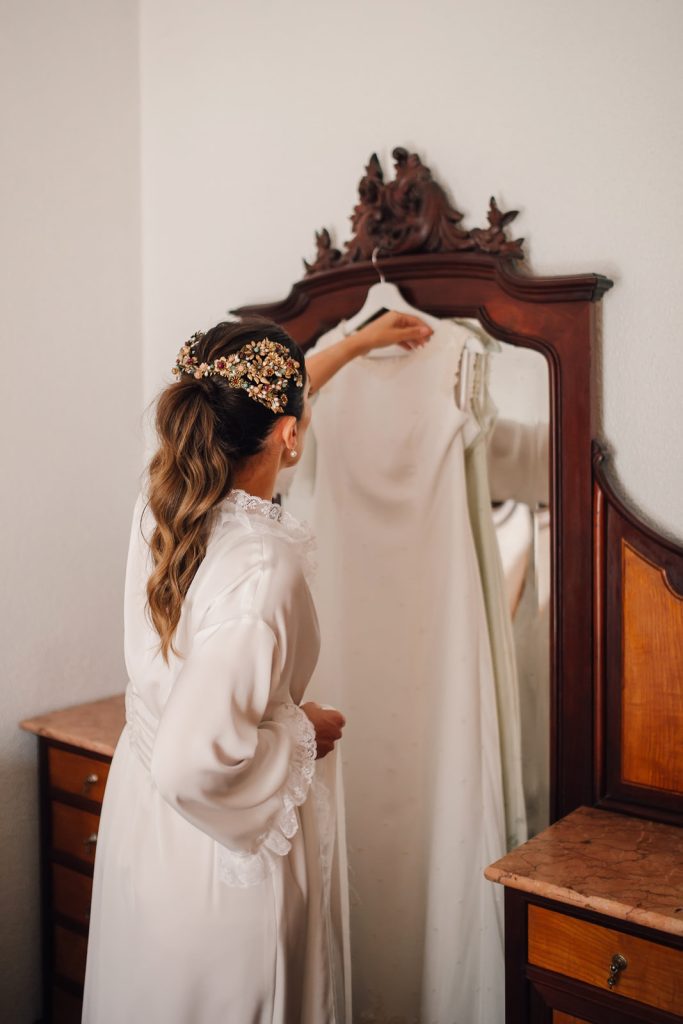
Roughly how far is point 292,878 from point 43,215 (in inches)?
73.7

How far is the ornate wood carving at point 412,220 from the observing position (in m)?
1.97

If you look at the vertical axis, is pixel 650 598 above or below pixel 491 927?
above

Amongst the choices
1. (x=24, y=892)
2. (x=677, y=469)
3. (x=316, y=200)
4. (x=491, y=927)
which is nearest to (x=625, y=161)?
(x=677, y=469)

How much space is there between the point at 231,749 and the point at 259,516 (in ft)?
1.21

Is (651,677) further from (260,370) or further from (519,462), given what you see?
(260,370)

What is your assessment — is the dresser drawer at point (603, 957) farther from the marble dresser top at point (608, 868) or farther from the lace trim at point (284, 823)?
the lace trim at point (284, 823)

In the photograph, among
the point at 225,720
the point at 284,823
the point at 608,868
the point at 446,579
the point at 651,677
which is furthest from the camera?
the point at 446,579

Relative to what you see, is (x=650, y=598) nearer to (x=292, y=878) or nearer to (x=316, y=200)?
(x=292, y=878)

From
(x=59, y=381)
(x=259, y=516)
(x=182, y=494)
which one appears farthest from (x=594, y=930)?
(x=59, y=381)

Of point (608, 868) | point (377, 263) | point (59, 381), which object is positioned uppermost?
point (377, 263)

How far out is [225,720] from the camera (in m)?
1.29

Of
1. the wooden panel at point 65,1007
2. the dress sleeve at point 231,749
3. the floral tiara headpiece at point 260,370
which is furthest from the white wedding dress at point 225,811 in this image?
the wooden panel at point 65,1007

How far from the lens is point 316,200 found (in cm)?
235

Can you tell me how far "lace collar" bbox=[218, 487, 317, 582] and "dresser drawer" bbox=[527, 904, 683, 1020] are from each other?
0.71 meters
